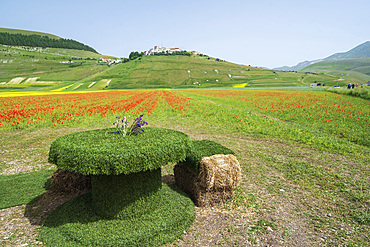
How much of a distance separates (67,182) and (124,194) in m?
2.85

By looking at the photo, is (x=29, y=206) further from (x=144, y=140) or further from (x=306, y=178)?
(x=306, y=178)

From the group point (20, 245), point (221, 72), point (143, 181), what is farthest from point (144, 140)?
point (221, 72)

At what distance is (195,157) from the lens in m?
5.46

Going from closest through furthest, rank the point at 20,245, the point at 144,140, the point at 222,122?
1. the point at 20,245
2. the point at 144,140
3. the point at 222,122

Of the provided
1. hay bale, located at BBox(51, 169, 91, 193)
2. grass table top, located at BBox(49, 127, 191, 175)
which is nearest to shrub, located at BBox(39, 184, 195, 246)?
hay bale, located at BBox(51, 169, 91, 193)

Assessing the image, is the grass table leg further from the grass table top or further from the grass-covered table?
the grass table top

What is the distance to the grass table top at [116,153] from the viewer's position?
390 cm

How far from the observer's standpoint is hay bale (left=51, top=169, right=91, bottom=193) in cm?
606

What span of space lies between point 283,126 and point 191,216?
43.1 feet

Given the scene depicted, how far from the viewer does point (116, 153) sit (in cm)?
400

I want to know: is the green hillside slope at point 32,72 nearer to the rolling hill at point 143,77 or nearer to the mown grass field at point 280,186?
the rolling hill at point 143,77

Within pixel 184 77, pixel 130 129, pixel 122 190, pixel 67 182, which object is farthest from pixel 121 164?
pixel 184 77

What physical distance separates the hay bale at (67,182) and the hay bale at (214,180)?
3495mm

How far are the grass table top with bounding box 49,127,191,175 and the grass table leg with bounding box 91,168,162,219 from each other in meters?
0.44
